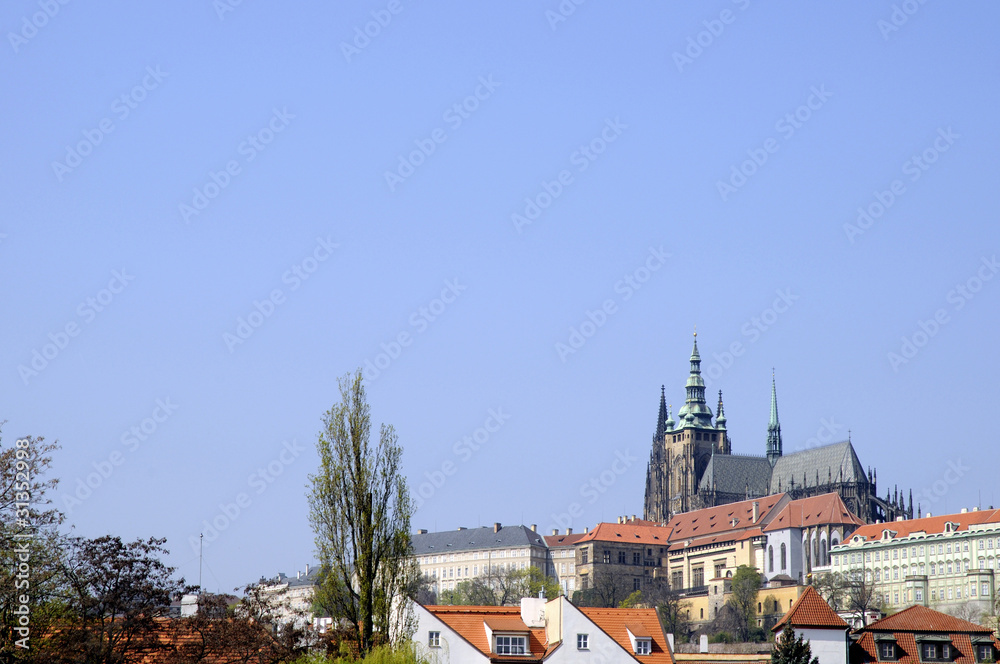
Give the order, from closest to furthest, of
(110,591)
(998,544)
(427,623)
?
(110,591) → (427,623) → (998,544)

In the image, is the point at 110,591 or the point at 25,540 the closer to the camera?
the point at 25,540

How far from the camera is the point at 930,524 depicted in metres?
178

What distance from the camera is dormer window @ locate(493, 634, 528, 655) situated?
58.6 meters

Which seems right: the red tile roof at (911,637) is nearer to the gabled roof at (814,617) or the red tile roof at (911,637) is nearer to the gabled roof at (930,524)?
the gabled roof at (814,617)

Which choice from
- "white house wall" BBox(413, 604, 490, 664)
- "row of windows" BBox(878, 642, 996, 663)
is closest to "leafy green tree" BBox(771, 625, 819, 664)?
"row of windows" BBox(878, 642, 996, 663)

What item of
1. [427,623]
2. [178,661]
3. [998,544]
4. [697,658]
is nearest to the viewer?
[178,661]

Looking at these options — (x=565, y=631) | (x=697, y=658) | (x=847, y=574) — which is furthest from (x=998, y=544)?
(x=565, y=631)

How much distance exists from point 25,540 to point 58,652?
650 centimetres

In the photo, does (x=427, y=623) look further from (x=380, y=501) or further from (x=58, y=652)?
(x=58, y=652)

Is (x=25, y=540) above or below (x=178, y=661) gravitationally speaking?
above

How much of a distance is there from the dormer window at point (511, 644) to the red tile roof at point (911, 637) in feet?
47.7

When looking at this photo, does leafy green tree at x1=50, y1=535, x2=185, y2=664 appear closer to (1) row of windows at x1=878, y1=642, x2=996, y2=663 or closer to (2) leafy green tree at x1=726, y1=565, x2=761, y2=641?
(1) row of windows at x1=878, y1=642, x2=996, y2=663

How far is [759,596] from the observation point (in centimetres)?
18262

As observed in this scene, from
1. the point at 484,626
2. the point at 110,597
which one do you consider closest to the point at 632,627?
the point at 484,626
